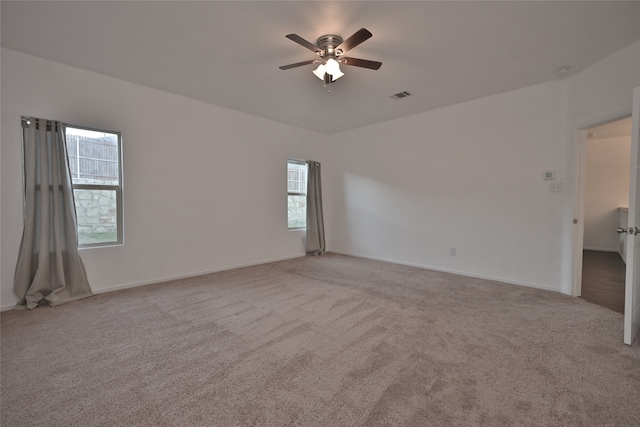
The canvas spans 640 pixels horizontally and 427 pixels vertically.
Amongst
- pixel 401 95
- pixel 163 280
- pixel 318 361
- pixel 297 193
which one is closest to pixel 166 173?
pixel 163 280

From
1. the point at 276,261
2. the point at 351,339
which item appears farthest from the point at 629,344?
the point at 276,261

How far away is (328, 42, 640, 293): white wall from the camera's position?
3172 mm

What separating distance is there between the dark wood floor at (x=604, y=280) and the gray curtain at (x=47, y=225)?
596 centimetres

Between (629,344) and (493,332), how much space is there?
95 cm

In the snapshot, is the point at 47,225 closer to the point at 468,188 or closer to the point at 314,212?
the point at 314,212

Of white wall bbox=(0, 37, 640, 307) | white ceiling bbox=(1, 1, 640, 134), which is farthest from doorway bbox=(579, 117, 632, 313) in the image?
white ceiling bbox=(1, 1, 640, 134)

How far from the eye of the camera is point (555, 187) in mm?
3340

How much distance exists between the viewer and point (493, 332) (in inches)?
89.7

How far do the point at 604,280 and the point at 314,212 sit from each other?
4717mm

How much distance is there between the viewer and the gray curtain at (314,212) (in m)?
5.55

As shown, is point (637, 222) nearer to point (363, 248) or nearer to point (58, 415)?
Result: point (363, 248)

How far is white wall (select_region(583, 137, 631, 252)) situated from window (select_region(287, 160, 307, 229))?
21.2 ft

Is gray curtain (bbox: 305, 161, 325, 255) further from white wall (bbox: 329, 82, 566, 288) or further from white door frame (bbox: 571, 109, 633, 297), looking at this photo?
white door frame (bbox: 571, 109, 633, 297)

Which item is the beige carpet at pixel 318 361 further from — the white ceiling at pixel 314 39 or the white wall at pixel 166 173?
the white ceiling at pixel 314 39
